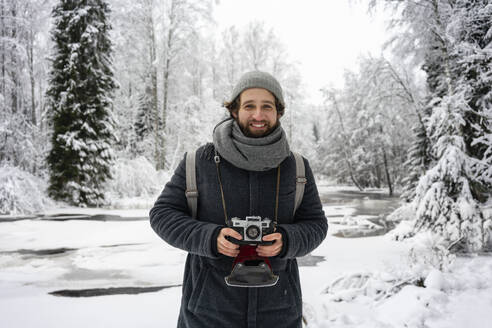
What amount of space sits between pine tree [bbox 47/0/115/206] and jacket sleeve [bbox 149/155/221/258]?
38.3 feet

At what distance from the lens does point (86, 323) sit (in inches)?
122

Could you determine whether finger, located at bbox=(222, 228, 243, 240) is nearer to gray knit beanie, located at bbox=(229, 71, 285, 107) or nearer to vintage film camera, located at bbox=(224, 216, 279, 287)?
vintage film camera, located at bbox=(224, 216, 279, 287)

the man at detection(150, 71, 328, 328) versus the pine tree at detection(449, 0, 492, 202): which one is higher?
the pine tree at detection(449, 0, 492, 202)

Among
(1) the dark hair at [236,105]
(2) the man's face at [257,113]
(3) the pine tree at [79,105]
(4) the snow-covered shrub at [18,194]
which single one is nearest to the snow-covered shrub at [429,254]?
(1) the dark hair at [236,105]

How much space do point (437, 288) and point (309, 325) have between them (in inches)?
65.3

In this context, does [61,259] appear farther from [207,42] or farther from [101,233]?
[207,42]

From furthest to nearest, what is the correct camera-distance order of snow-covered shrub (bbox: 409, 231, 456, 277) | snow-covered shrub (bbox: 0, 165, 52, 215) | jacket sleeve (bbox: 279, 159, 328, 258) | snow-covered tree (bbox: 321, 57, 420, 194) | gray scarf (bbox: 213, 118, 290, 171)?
snow-covered tree (bbox: 321, 57, 420, 194) → snow-covered shrub (bbox: 0, 165, 52, 215) → snow-covered shrub (bbox: 409, 231, 456, 277) → gray scarf (bbox: 213, 118, 290, 171) → jacket sleeve (bbox: 279, 159, 328, 258)

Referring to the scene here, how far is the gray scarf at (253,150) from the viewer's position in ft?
4.86

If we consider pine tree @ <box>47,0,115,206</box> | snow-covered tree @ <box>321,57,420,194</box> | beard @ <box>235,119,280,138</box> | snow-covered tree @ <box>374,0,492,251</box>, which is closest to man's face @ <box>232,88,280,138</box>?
beard @ <box>235,119,280,138</box>

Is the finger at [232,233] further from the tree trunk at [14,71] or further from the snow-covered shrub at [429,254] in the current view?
the tree trunk at [14,71]

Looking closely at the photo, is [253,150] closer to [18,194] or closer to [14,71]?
[18,194]

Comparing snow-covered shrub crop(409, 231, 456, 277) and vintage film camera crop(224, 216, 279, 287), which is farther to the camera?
snow-covered shrub crop(409, 231, 456, 277)

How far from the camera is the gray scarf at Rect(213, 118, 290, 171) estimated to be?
148 cm

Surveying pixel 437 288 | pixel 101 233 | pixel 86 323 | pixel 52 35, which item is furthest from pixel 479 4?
pixel 52 35
